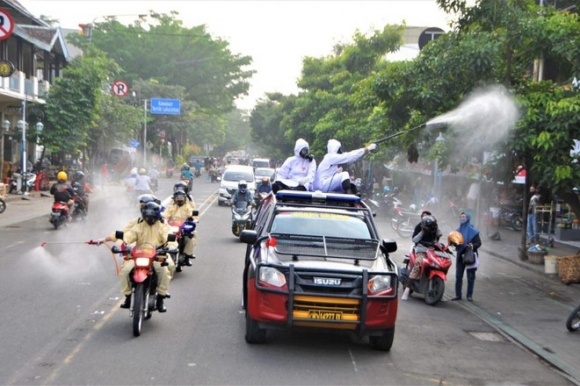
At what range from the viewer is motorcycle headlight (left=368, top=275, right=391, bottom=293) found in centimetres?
800

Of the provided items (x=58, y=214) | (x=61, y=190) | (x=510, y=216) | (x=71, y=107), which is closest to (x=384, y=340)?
(x=58, y=214)

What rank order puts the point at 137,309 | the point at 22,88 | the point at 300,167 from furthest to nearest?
the point at 22,88 → the point at 300,167 → the point at 137,309

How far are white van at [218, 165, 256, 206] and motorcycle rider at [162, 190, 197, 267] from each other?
57.3 ft

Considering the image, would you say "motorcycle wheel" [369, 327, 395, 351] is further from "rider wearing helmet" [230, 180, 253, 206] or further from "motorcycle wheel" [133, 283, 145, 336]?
"rider wearing helmet" [230, 180, 253, 206]

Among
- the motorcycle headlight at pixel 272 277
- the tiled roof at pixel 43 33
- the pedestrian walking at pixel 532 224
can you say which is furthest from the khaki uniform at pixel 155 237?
the tiled roof at pixel 43 33

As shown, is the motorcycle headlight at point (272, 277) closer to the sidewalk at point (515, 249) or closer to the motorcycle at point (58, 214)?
the sidewalk at point (515, 249)

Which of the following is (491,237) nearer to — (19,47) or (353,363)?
(353,363)

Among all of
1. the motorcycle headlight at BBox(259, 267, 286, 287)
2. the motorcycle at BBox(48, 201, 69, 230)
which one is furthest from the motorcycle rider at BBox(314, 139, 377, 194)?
the motorcycle at BBox(48, 201, 69, 230)

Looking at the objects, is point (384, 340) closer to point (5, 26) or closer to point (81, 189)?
point (81, 189)

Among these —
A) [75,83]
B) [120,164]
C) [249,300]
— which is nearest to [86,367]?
[249,300]

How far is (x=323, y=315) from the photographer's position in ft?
25.8

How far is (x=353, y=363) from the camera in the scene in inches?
308

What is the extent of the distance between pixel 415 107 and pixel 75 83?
2461cm

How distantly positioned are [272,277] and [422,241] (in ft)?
16.2
